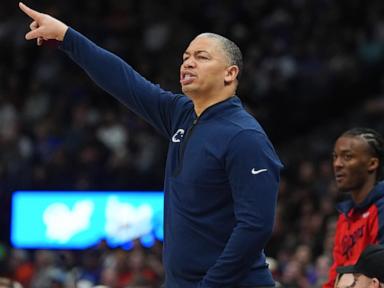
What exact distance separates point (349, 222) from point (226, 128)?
1.45 meters

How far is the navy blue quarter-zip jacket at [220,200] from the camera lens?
4211 millimetres

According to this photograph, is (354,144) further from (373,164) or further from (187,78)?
(187,78)

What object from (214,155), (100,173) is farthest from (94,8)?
(214,155)

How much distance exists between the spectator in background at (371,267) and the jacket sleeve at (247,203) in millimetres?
428

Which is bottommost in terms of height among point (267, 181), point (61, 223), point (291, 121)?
point (61, 223)

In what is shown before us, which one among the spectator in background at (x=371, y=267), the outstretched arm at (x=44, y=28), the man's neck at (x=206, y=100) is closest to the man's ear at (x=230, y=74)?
the man's neck at (x=206, y=100)

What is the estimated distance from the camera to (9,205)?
13422mm

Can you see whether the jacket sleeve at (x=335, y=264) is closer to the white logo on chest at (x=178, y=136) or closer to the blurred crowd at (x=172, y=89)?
the white logo on chest at (x=178, y=136)

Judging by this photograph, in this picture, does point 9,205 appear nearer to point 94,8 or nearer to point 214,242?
point 94,8

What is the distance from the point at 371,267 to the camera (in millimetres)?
4371

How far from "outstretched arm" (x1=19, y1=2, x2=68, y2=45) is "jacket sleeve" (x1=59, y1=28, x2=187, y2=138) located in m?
0.07

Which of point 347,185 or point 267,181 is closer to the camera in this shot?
point 267,181

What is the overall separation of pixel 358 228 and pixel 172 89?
9.09 meters

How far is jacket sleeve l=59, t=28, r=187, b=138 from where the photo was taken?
4.79 m
